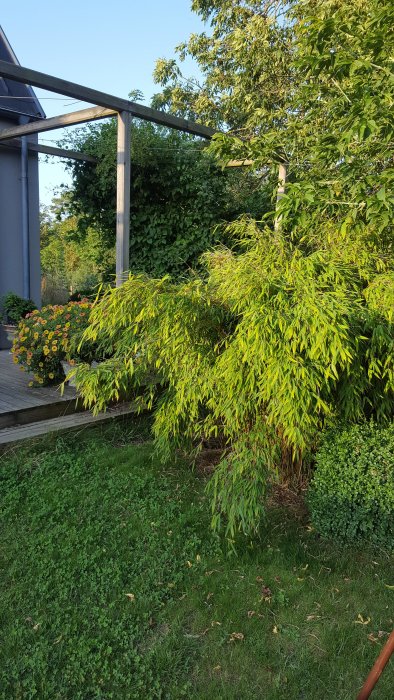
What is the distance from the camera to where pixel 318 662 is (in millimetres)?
1949

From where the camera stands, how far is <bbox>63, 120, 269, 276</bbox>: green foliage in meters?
6.79

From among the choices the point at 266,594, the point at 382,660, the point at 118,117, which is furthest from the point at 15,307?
the point at 382,660

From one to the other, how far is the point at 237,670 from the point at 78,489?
1589 millimetres

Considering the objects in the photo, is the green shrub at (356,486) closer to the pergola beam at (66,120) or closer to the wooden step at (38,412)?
the wooden step at (38,412)

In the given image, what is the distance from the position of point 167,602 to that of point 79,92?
3.91m

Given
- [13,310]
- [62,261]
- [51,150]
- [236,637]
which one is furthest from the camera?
[62,261]

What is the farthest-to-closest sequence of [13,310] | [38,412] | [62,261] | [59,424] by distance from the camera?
[62,261] → [13,310] → [38,412] → [59,424]

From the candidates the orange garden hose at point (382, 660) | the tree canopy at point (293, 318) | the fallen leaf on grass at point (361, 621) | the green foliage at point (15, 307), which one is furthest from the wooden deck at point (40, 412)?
the orange garden hose at point (382, 660)

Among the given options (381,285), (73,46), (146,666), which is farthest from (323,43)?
(73,46)

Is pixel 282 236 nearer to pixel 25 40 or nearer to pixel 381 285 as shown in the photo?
pixel 381 285

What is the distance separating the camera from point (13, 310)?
6.77m

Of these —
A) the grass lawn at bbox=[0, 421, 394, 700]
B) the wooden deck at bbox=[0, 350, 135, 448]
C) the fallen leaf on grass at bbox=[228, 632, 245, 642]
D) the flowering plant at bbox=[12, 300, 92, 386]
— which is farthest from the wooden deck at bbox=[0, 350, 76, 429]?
the fallen leaf on grass at bbox=[228, 632, 245, 642]

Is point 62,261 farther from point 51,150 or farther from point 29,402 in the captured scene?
point 29,402

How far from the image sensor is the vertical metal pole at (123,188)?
4.54 meters
